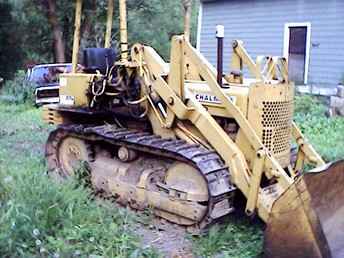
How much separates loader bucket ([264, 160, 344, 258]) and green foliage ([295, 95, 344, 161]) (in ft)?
9.42

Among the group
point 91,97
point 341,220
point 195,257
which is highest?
point 91,97

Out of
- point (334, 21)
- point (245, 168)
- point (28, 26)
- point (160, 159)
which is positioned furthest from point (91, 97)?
point (28, 26)

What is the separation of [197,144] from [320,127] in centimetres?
464

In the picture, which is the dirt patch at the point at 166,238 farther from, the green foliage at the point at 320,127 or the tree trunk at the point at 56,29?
the tree trunk at the point at 56,29

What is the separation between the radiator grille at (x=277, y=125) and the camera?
14.9 ft

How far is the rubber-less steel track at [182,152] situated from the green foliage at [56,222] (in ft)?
2.18

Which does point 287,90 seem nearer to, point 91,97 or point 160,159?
point 160,159

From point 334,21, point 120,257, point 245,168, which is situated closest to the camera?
point 120,257

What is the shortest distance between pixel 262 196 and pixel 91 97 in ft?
7.84

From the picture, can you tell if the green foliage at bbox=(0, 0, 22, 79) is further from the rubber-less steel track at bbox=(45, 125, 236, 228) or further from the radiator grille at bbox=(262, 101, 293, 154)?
the radiator grille at bbox=(262, 101, 293, 154)

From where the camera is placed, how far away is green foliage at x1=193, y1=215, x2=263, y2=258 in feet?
13.8

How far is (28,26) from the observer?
66.2ft

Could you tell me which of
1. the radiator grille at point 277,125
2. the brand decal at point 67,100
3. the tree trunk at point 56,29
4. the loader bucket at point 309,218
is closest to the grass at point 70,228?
the loader bucket at point 309,218

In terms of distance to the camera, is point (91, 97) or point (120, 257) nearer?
point (120, 257)
